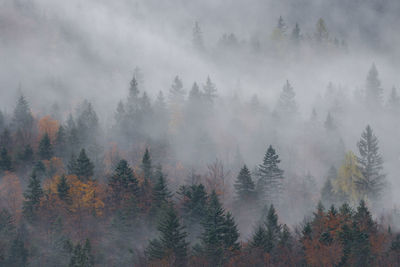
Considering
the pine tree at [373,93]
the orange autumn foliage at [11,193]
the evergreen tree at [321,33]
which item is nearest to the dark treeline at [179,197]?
the orange autumn foliage at [11,193]

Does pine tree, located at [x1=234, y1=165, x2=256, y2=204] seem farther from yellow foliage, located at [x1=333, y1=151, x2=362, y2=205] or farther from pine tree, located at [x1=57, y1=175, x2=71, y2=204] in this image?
pine tree, located at [x1=57, y1=175, x2=71, y2=204]

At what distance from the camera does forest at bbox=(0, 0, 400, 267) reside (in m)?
44.3

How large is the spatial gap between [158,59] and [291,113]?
275 ft

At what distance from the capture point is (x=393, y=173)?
80750 millimetres

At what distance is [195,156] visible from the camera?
8156 cm

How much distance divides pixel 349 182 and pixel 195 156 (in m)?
31.7

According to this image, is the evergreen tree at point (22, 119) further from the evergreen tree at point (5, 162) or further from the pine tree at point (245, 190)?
the pine tree at point (245, 190)

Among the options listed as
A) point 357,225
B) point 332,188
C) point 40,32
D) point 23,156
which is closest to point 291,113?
point 332,188

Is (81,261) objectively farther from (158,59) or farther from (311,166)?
(158,59)

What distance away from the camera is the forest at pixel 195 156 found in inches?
1746

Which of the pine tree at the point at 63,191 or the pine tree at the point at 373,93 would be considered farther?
the pine tree at the point at 373,93

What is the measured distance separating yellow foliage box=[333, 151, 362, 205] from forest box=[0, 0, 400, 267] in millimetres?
198

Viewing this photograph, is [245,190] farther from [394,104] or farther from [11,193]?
[394,104]

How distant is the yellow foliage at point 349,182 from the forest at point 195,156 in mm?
198
